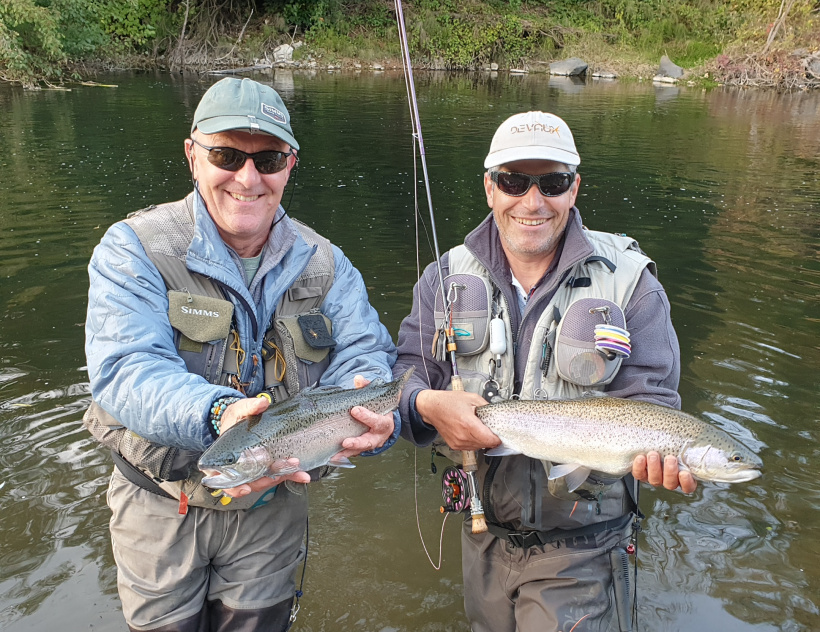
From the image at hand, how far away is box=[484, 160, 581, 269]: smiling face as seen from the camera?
3457mm

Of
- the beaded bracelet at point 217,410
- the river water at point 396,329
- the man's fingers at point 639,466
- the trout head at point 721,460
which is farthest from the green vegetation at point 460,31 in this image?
the trout head at point 721,460

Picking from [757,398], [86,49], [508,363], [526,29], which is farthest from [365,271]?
[526,29]

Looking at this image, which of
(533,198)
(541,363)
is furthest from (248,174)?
(541,363)

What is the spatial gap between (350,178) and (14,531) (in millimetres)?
10995

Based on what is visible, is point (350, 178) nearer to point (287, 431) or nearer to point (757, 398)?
point (757, 398)

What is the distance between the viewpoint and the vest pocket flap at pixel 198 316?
2979mm

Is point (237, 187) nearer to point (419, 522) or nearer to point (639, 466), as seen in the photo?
point (639, 466)

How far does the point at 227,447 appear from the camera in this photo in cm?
265

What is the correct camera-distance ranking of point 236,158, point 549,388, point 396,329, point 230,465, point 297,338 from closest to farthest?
point 230,465 < point 236,158 < point 297,338 < point 549,388 < point 396,329

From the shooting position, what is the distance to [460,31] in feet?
139

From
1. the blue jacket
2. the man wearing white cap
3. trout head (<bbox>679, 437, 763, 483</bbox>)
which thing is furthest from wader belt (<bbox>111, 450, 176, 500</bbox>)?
trout head (<bbox>679, 437, 763, 483</bbox>)

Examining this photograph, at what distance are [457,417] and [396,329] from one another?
5.06 m

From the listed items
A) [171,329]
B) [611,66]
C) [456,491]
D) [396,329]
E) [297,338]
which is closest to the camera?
[171,329]

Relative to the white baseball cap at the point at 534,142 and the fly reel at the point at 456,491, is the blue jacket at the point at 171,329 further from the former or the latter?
the white baseball cap at the point at 534,142
